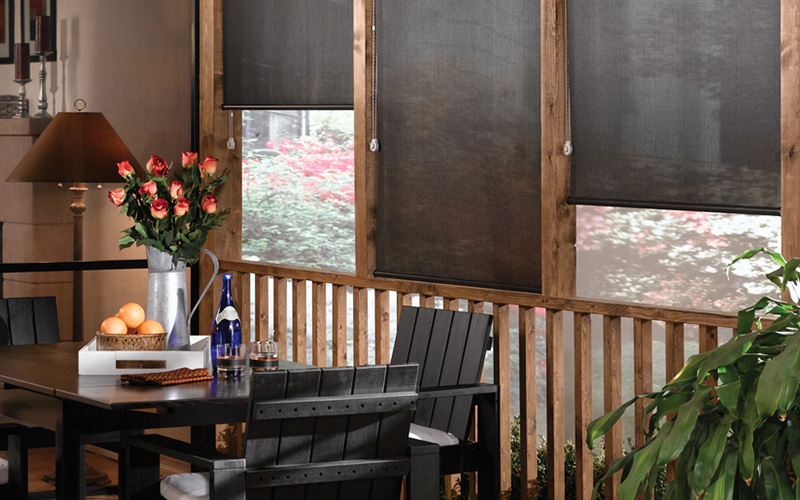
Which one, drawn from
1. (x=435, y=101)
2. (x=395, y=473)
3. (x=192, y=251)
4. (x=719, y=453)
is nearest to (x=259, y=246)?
(x=435, y=101)

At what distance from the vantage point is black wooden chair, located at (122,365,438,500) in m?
2.60

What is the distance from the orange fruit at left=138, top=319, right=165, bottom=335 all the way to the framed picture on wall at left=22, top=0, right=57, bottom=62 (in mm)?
2368

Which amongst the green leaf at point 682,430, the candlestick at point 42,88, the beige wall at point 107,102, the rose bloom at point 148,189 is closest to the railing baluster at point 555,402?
the rose bloom at point 148,189

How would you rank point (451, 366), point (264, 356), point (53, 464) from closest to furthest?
point (264, 356) → point (451, 366) → point (53, 464)

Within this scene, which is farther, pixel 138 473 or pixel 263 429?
pixel 138 473

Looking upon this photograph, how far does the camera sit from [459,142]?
13.8 ft

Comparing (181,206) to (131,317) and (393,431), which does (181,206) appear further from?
(393,431)

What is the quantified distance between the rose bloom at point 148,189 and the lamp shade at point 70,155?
1815 millimetres

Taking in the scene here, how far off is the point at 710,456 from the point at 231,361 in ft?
5.12

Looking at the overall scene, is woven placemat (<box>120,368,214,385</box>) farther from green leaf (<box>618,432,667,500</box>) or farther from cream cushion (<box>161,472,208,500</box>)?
green leaf (<box>618,432,667,500</box>)

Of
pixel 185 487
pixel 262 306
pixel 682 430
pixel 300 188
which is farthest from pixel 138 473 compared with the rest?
pixel 300 188

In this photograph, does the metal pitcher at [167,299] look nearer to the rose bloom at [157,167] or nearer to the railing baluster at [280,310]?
the rose bloom at [157,167]

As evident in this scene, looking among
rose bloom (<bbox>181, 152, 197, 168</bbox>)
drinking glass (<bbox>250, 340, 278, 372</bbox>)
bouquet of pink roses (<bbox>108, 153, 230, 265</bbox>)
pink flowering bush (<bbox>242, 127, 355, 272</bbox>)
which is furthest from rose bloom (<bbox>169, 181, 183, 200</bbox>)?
pink flowering bush (<bbox>242, 127, 355, 272</bbox>)

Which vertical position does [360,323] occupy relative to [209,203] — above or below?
below
